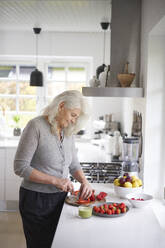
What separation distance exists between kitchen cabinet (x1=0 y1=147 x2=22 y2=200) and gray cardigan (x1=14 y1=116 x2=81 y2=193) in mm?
2342

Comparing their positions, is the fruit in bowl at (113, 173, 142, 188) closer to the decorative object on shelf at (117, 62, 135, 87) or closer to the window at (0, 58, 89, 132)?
the decorative object on shelf at (117, 62, 135, 87)

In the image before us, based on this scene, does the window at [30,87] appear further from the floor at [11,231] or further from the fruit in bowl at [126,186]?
the fruit in bowl at [126,186]

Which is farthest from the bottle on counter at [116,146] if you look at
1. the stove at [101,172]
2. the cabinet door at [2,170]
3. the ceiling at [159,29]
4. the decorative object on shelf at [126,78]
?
the ceiling at [159,29]

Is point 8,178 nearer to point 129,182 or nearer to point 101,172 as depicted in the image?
point 101,172

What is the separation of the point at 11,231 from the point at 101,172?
1.51 m

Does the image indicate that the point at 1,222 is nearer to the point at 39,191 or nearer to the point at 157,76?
the point at 39,191

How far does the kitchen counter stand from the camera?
1.68 metres

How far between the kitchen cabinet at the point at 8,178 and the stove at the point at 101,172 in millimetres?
1527

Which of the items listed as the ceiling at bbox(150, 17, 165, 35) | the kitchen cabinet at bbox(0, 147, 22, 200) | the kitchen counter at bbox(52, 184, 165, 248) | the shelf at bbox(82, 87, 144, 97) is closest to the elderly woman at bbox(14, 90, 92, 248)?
the kitchen counter at bbox(52, 184, 165, 248)

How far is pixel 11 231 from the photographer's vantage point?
153 inches

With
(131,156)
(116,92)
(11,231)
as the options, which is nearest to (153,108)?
(116,92)

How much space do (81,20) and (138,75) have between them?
164 cm

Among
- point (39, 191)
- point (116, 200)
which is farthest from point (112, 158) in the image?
point (39, 191)

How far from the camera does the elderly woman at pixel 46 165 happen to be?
218 centimetres
